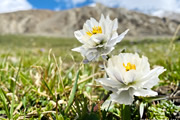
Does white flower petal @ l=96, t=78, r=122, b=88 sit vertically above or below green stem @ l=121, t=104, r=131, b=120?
above

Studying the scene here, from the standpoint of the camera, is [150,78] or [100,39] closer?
[150,78]

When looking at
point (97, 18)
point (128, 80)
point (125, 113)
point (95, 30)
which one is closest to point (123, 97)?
point (128, 80)

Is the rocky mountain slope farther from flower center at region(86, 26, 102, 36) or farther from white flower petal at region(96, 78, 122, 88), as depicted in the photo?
white flower petal at region(96, 78, 122, 88)

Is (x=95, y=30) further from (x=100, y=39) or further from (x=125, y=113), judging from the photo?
(x=125, y=113)

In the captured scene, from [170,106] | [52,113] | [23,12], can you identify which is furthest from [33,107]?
[23,12]

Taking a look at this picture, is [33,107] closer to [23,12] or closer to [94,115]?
[94,115]

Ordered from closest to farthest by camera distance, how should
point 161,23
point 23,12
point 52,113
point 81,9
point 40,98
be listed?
point 52,113 → point 40,98 → point 161,23 → point 81,9 → point 23,12

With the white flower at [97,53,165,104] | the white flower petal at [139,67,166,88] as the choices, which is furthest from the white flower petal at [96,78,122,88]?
the white flower petal at [139,67,166,88]

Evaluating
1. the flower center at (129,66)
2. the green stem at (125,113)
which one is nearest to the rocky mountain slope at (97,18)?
the green stem at (125,113)

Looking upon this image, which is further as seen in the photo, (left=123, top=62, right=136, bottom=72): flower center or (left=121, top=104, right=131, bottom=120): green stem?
(left=121, top=104, right=131, bottom=120): green stem
